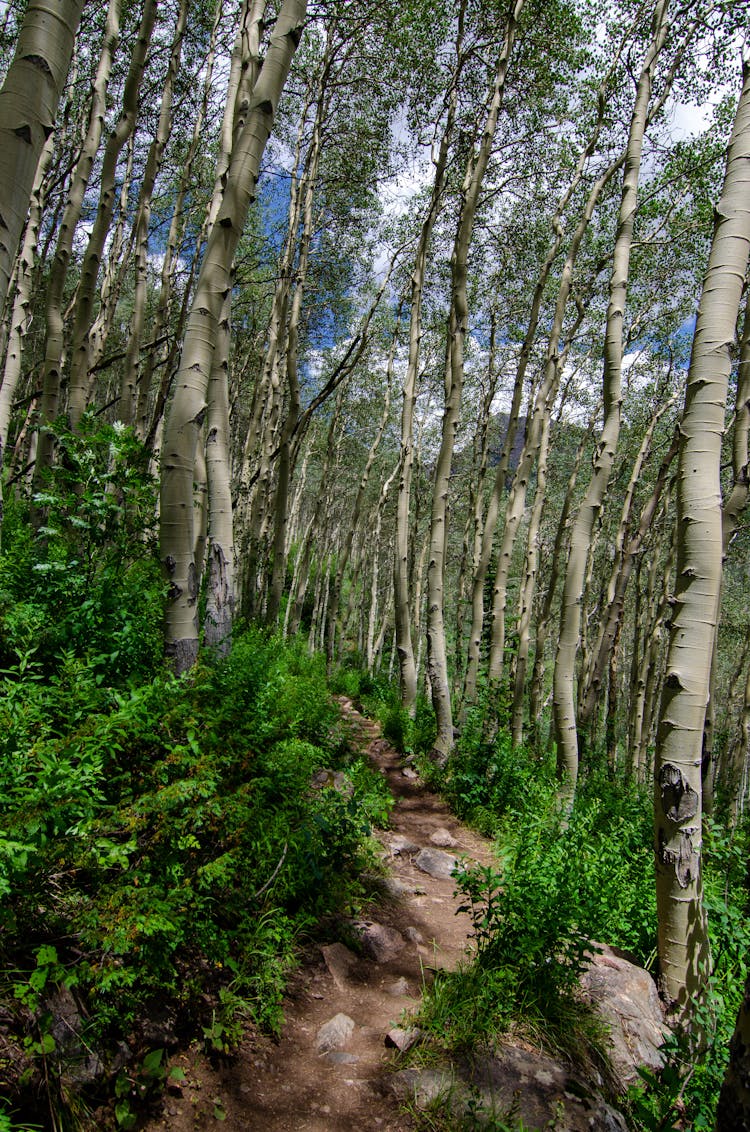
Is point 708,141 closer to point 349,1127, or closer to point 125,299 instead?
point 349,1127

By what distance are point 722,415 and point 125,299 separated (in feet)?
90.2

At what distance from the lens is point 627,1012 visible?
3.33 metres

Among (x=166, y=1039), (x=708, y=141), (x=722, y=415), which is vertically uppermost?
(x=708, y=141)

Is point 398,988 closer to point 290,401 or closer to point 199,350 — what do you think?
point 199,350

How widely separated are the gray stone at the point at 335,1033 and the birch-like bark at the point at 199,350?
83.7 inches

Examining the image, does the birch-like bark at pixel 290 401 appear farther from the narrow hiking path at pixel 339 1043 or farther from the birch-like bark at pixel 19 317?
the narrow hiking path at pixel 339 1043

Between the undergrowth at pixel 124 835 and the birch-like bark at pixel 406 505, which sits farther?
the birch-like bark at pixel 406 505

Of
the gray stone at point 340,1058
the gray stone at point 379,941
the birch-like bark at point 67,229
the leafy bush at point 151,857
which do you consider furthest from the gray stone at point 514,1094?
the birch-like bark at point 67,229

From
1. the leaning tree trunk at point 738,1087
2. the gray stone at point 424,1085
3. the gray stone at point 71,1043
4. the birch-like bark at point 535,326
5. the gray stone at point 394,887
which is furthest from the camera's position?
the birch-like bark at point 535,326

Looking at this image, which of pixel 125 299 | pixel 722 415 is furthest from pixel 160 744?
pixel 125 299

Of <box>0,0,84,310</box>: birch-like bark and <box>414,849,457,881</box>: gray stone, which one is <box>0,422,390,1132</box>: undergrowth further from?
<box>0,0,84,310</box>: birch-like bark

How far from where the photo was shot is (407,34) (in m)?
9.48

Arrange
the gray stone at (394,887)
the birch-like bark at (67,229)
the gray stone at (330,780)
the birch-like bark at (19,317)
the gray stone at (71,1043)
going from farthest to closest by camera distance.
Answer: the birch-like bark at (19,317), the birch-like bark at (67,229), the gray stone at (330,780), the gray stone at (394,887), the gray stone at (71,1043)

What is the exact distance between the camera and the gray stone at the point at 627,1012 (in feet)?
10.4
